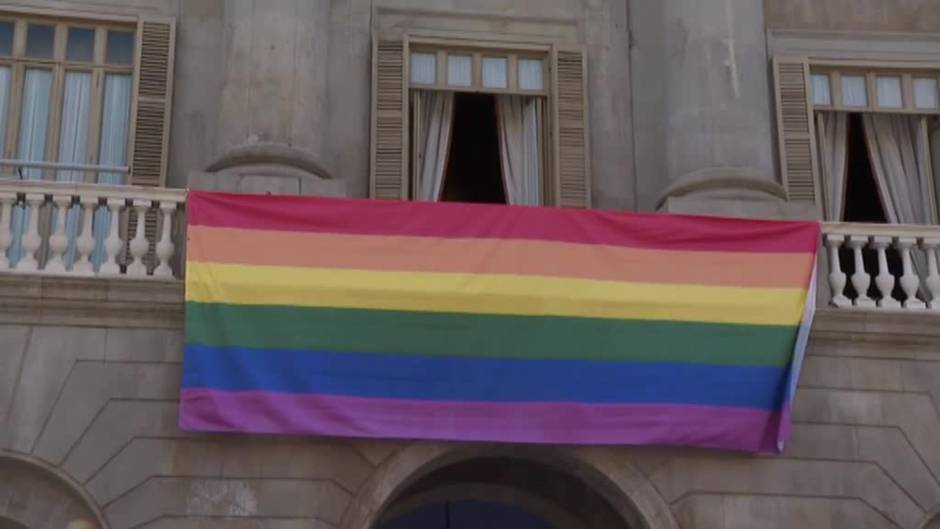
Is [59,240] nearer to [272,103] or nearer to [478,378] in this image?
[272,103]

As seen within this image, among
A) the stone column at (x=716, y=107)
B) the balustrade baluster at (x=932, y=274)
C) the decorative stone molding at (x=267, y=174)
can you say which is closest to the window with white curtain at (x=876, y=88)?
the stone column at (x=716, y=107)

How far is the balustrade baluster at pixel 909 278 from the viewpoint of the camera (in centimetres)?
1454

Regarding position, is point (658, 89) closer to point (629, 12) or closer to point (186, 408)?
point (629, 12)

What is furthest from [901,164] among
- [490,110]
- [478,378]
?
[478,378]

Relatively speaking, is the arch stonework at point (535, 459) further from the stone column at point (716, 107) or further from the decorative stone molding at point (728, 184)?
the decorative stone molding at point (728, 184)

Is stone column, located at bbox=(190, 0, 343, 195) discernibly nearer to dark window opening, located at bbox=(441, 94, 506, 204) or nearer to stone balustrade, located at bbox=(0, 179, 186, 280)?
stone balustrade, located at bbox=(0, 179, 186, 280)

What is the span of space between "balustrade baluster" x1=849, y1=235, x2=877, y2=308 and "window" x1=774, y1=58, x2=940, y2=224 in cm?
200

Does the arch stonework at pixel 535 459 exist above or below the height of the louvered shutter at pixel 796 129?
below

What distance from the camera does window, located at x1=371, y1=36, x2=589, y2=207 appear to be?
53.2 feet

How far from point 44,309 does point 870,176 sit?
10280 mm

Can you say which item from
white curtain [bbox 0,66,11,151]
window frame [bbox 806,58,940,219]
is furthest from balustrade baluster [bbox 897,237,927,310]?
white curtain [bbox 0,66,11,151]

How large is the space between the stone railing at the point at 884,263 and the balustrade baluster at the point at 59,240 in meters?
7.39

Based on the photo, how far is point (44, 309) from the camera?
1327 cm

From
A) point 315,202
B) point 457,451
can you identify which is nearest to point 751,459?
point 457,451
